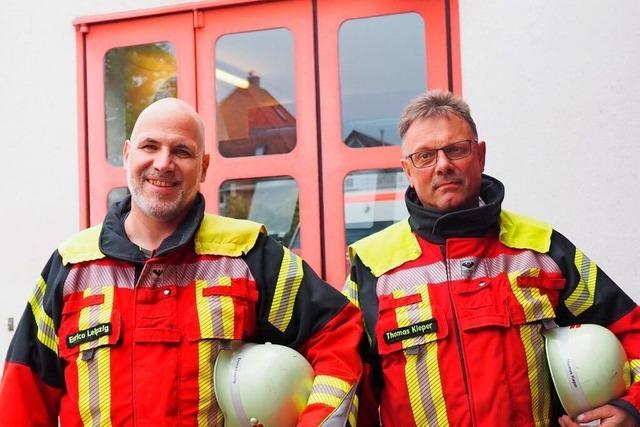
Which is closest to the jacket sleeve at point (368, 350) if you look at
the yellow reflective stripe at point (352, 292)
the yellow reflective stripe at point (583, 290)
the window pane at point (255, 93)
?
the yellow reflective stripe at point (352, 292)

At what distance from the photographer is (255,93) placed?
140 inches

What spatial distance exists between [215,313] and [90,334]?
32 centimetres

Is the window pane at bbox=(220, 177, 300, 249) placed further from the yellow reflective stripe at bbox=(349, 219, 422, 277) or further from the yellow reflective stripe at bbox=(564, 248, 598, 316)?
the yellow reflective stripe at bbox=(564, 248, 598, 316)

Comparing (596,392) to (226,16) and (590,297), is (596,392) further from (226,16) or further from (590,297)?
(226,16)

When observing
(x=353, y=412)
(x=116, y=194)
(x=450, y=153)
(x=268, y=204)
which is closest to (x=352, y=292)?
(x=353, y=412)

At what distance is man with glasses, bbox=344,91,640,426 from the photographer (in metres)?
2.01

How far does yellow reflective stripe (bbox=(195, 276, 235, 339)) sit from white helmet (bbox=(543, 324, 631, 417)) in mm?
835

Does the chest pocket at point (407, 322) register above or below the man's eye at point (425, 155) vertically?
below

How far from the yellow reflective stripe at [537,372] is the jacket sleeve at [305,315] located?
44cm

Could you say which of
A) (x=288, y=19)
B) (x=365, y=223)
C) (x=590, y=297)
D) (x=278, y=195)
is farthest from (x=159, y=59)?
(x=590, y=297)

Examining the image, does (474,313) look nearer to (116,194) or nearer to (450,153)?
(450,153)

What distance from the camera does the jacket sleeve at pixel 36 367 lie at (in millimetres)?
2047

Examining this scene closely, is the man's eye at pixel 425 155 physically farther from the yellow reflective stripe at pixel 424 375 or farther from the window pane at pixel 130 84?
the window pane at pixel 130 84

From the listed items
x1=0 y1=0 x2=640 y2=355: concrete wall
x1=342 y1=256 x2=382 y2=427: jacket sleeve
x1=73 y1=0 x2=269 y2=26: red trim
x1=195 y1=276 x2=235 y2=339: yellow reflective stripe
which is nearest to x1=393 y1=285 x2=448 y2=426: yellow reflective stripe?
x1=342 y1=256 x2=382 y2=427: jacket sleeve
